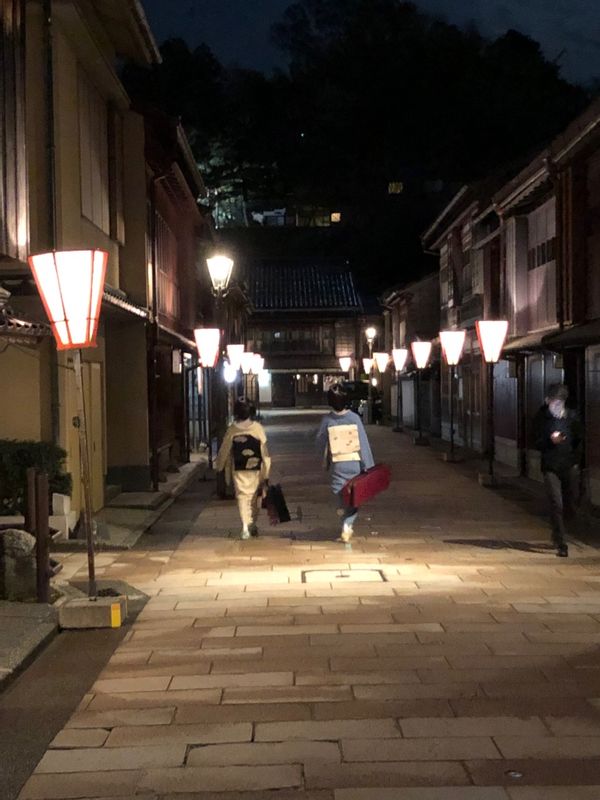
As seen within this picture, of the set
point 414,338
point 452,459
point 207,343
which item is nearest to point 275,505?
point 207,343

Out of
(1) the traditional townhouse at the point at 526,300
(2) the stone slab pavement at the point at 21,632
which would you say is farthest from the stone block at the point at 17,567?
(1) the traditional townhouse at the point at 526,300

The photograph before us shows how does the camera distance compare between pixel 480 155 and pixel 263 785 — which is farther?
pixel 480 155

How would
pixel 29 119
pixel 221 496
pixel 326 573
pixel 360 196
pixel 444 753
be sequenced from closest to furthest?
pixel 444 753
pixel 326 573
pixel 29 119
pixel 221 496
pixel 360 196

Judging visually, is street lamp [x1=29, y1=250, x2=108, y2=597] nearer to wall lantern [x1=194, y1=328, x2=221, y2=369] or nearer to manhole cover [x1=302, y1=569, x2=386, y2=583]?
manhole cover [x1=302, y1=569, x2=386, y2=583]

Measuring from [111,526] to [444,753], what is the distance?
946 centimetres

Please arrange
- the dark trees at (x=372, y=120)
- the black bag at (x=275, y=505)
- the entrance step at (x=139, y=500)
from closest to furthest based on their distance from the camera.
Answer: the black bag at (x=275, y=505)
the entrance step at (x=139, y=500)
the dark trees at (x=372, y=120)

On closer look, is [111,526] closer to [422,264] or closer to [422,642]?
[422,642]

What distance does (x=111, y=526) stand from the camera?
13.8 m

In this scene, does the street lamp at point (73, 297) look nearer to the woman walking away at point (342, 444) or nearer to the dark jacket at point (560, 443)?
the woman walking away at point (342, 444)

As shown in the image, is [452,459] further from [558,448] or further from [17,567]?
[17,567]

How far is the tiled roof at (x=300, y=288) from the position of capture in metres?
59.9

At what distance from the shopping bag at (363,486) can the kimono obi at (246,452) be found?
138 cm

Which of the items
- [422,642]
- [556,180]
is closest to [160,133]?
[556,180]

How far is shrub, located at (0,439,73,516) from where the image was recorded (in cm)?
1167
